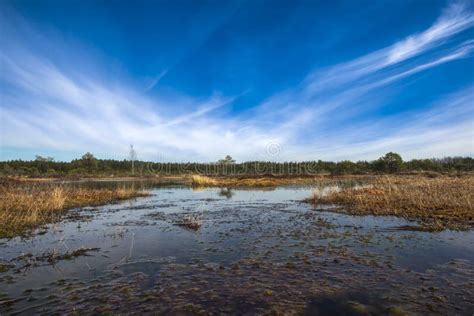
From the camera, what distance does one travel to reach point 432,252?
349 inches

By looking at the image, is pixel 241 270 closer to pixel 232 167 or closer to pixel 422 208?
pixel 422 208

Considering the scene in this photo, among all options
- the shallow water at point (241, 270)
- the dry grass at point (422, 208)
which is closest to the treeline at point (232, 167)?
the dry grass at point (422, 208)

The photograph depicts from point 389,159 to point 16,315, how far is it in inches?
3995

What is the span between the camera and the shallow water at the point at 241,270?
18.5 ft

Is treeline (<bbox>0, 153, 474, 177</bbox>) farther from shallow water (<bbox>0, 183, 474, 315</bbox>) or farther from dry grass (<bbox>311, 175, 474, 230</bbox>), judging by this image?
shallow water (<bbox>0, 183, 474, 315</bbox>)

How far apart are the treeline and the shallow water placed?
75.3m

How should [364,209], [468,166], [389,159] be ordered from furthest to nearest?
[389,159], [468,166], [364,209]

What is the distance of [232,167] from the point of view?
120812mm

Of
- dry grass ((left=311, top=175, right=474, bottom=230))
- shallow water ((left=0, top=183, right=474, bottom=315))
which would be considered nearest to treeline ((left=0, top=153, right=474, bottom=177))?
dry grass ((left=311, top=175, right=474, bottom=230))

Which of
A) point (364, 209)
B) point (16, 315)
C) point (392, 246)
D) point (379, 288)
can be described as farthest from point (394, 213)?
point (16, 315)

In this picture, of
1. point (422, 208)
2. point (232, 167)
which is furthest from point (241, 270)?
point (232, 167)

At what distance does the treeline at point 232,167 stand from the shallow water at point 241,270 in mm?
75289

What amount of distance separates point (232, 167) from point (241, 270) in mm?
113212

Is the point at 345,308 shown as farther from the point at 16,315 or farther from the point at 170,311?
the point at 16,315
